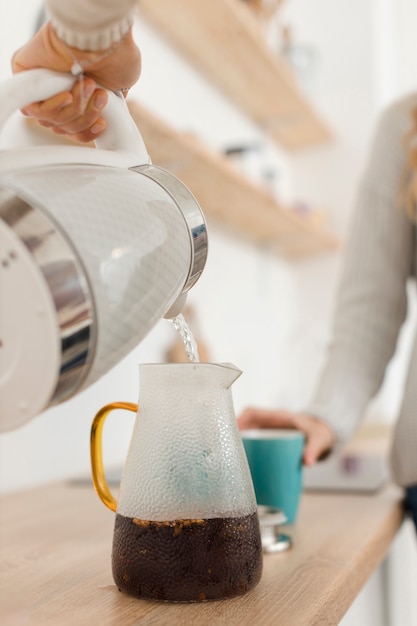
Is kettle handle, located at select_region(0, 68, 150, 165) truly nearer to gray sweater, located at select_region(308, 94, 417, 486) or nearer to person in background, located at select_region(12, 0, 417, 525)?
person in background, located at select_region(12, 0, 417, 525)

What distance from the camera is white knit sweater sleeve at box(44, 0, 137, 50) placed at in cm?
38

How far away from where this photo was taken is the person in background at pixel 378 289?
41.9 inches

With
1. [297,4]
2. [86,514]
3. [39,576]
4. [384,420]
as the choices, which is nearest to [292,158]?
[297,4]

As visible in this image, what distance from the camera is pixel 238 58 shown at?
177 centimetres

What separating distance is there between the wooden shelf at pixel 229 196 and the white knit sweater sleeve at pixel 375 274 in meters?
0.33

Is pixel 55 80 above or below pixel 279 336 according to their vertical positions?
above

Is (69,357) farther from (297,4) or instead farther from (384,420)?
(297,4)

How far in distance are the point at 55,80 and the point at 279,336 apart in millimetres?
2017

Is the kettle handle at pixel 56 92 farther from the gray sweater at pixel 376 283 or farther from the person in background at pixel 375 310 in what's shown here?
the gray sweater at pixel 376 283

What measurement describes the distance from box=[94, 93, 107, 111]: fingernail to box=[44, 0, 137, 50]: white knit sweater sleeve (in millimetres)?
34

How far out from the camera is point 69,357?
0.35 meters

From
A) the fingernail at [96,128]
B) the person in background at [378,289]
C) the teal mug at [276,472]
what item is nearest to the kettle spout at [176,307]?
the fingernail at [96,128]

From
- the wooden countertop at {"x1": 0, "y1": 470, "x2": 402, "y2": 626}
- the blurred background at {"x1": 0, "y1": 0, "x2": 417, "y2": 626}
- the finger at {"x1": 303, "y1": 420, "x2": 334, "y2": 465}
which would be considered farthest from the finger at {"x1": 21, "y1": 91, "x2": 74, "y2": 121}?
the blurred background at {"x1": 0, "y1": 0, "x2": 417, "y2": 626}

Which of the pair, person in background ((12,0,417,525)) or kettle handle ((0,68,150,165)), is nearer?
kettle handle ((0,68,150,165))
